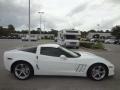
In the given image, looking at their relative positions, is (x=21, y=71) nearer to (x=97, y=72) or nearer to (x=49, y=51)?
(x=49, y=51)

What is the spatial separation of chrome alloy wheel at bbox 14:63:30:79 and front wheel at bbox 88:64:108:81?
7.65 ft

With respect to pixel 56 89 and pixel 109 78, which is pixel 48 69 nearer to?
pixel 56 89

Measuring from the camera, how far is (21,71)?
7086mm

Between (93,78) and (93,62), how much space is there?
0.59 m

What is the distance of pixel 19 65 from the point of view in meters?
7.12

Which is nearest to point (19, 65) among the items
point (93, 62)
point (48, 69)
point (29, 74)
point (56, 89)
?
point (29, 74)

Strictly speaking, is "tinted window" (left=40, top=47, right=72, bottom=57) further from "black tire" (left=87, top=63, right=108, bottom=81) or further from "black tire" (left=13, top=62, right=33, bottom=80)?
"black tire" (left=87, top=63, right=108, bottom=81)

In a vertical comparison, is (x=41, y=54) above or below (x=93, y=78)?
above

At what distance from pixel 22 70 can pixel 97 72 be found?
9.24 ft

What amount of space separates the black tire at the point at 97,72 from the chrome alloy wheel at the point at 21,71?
230cm

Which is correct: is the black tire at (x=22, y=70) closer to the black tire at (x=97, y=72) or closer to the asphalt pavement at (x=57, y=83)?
the asphalt pavement at (x=57, y=83)

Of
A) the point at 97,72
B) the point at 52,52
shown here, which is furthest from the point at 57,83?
the point at 97,72

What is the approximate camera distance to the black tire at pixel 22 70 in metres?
7.08

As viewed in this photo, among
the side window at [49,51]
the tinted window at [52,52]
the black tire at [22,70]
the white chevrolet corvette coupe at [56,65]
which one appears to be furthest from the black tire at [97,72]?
the black tire at [22,70]
